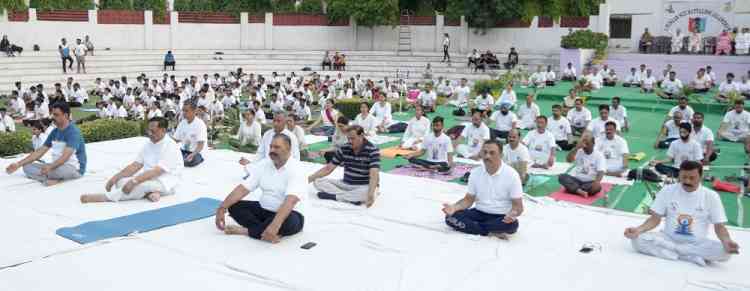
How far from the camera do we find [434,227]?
7262 millimetres

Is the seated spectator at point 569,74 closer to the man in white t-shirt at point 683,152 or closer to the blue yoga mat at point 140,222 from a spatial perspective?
the man in white t-shirt at point 683,152

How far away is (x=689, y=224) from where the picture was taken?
610cm

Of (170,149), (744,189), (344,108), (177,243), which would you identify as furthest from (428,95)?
(177,243)

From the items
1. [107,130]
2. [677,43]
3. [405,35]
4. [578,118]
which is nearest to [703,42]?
[677,43]

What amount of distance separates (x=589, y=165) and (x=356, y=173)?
3273 millimetres

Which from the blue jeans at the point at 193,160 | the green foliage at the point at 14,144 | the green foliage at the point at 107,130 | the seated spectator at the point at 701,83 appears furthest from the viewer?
the seated spectator at the point at 701,83

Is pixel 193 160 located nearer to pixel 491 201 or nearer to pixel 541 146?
pixel 491 201

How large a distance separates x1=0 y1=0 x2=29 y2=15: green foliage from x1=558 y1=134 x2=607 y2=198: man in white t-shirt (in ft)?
78.8

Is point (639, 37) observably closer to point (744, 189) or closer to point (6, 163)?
point (744, 189)

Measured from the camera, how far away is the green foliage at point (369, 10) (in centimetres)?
3064

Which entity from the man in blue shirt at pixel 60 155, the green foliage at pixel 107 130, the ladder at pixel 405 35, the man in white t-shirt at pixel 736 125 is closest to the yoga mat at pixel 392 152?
the green foliage at pixel 107 130

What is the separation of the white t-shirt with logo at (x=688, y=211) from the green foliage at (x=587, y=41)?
20.7 m

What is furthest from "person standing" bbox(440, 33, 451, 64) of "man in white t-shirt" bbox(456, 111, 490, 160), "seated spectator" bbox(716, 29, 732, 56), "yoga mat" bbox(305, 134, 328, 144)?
"man in white t-shirt" bbox(456, 111, 490, 160)

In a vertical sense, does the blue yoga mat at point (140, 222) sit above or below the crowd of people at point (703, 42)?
below
